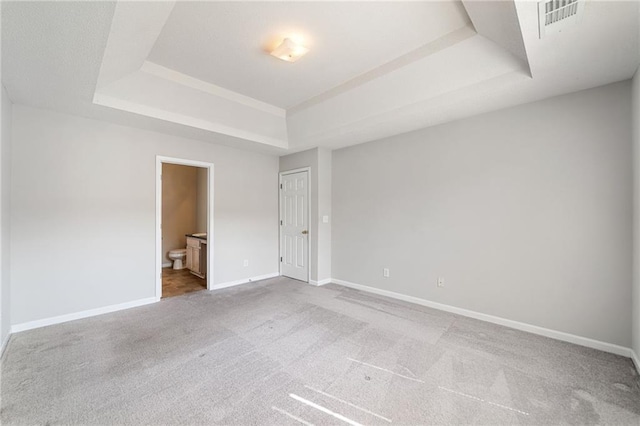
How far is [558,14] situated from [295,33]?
191 cm

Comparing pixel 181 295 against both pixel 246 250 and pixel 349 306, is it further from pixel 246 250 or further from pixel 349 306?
pixel 349 306

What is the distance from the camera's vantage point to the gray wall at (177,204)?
6324mm

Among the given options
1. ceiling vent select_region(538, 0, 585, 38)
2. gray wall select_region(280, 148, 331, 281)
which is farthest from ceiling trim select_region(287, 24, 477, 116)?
gray wall select_region(280, 148, 331, 281)

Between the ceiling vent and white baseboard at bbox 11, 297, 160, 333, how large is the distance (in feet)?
16.6

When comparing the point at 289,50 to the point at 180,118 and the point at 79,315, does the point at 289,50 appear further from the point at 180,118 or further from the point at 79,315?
the point at 79,315

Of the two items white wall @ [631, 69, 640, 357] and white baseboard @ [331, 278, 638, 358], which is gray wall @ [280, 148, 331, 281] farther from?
white wall @ [631, 69, 640, 357]

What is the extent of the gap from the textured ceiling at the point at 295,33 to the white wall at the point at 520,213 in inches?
55.0

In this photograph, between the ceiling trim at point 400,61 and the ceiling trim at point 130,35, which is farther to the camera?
the ceiling trim at point 400,61

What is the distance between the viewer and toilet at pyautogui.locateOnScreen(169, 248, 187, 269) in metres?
5.90

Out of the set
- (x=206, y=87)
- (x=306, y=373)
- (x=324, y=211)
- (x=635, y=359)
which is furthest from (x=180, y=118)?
(x=635, y=359)

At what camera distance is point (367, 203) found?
4.35 m

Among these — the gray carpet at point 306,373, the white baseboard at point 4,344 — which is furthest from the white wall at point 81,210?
the gray carpet at point 306,373

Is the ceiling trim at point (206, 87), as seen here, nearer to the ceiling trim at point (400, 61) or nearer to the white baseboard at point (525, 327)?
the ceiling trim at point (400, 61)

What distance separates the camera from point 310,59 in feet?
9.13
